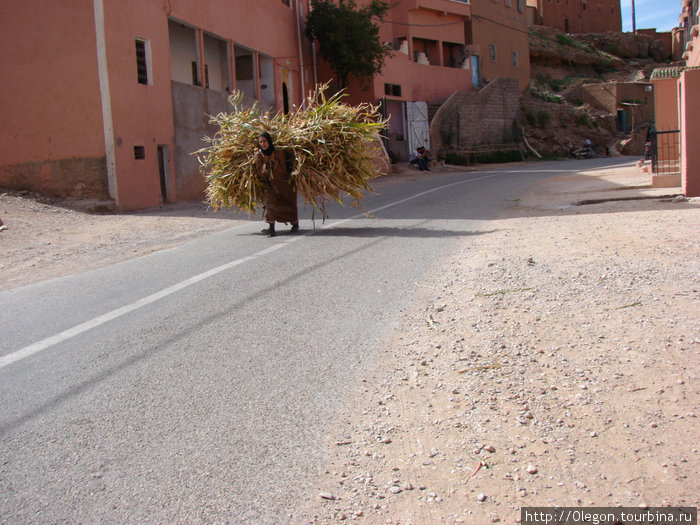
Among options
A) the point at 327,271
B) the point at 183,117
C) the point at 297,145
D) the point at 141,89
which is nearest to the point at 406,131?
the point at 183,117

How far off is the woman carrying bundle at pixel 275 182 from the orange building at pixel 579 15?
208 ft

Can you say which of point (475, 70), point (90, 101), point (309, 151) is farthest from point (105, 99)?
point (475, 70)

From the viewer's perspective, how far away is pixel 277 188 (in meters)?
10.6

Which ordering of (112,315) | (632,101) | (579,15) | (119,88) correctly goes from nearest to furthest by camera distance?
(112,315), (119,88), (632,101), (579,15)

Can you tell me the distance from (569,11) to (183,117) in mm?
58867

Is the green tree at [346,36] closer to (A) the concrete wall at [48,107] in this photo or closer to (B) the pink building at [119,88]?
(B) the pink building at [119,88]

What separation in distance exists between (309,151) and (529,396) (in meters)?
7.00

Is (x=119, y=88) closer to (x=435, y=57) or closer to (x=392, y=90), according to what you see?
(x=392, y=90)

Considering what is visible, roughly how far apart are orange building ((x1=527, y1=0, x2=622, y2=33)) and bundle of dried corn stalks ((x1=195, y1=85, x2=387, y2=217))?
207 ft

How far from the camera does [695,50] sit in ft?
65.2

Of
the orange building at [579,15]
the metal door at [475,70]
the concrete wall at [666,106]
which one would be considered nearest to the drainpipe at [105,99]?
the concrete wall at [666,106]

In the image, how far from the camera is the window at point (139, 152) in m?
18.5

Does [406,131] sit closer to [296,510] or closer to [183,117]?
[183,117]

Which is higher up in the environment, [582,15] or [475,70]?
[582,15]
